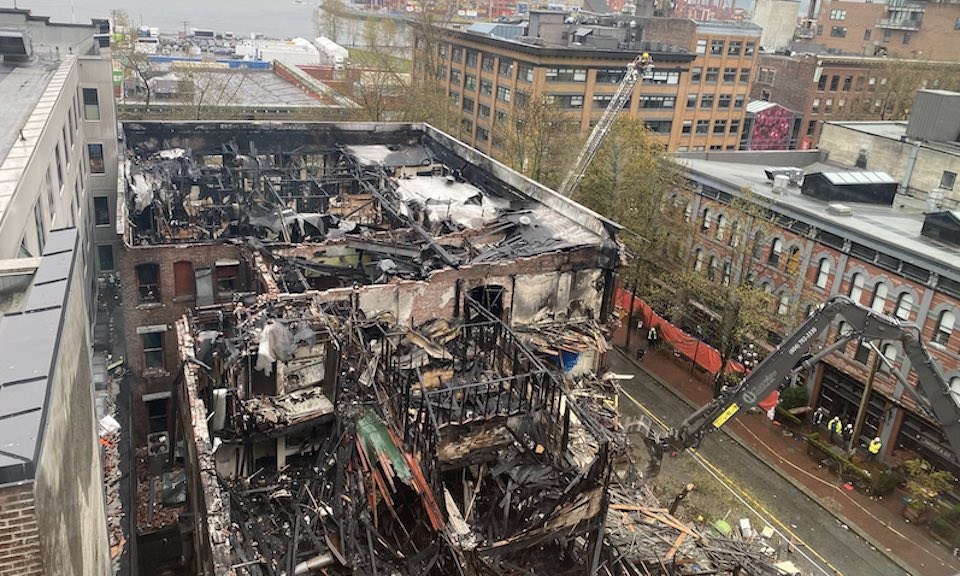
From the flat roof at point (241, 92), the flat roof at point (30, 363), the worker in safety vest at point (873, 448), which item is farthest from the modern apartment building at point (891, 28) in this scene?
the flat roof at point (30, 363)

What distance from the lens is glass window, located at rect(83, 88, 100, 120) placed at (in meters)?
40.5

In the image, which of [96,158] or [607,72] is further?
[607,72]

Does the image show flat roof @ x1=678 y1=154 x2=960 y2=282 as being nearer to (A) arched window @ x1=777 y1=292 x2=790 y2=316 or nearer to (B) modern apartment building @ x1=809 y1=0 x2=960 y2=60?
(A) arched window @ x1=777 y1=292 x2=790 y2=316

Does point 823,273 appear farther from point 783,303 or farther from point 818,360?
point 818,360

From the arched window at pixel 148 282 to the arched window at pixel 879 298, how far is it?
113ft

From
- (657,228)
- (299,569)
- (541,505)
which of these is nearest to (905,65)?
(657,228)

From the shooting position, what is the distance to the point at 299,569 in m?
19.7

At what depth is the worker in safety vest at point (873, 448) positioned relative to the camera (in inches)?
1422

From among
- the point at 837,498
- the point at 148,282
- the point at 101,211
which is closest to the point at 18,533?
the point at 148,282

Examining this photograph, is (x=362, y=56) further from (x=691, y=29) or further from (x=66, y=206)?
(x=66, y=206)

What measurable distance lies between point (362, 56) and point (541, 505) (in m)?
77.8

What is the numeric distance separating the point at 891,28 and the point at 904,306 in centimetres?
9144

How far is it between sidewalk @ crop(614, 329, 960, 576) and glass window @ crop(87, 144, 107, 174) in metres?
34.6

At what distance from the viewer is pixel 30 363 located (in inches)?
374
